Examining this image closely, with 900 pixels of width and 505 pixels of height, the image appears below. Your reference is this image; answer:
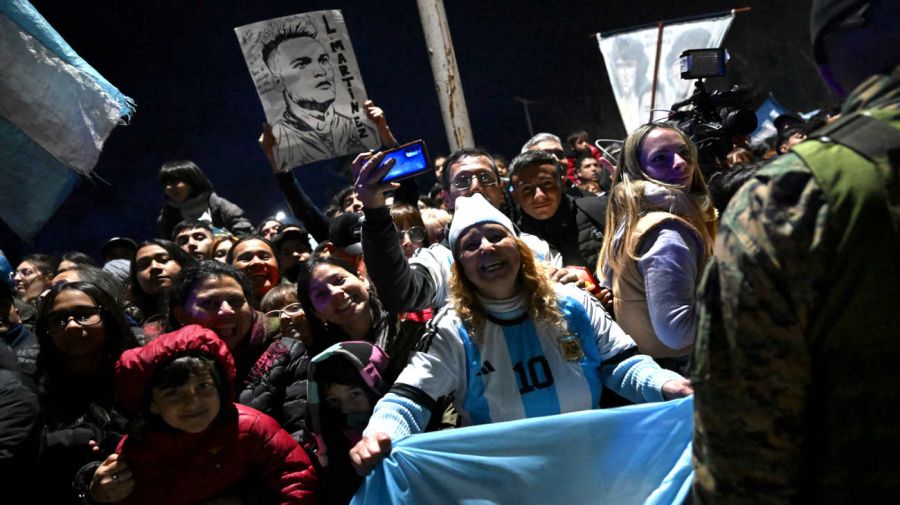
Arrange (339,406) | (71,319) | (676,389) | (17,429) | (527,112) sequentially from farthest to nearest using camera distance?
(527,112) < (71,319) < (17,429) < (339,406) < (676,389)

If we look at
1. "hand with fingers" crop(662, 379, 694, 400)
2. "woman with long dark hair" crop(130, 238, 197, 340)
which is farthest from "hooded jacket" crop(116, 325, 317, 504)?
"woman with long dark hair" crop(130, 238, 197, 340)

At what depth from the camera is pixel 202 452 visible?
289 cm

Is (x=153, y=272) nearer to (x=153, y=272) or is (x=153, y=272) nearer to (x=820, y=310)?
(x=153, y=272)

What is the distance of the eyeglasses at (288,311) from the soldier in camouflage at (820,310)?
3.13m

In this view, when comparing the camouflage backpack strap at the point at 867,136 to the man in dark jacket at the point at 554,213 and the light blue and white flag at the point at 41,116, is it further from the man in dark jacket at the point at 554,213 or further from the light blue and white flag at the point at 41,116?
the man in dark jacket at the point at 554,213

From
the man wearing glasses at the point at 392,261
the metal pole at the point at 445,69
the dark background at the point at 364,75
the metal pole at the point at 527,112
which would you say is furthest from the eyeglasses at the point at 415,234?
the metal pole at the point at 527,112

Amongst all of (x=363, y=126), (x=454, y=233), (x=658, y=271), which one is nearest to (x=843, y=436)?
(x=658, y=271)

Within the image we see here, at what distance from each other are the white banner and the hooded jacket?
5.07 metres

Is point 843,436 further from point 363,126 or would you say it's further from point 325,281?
point 363,126

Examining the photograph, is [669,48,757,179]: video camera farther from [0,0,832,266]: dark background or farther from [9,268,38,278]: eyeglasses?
[0,0,832,266]: dark background

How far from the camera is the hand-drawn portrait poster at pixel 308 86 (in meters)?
4.20

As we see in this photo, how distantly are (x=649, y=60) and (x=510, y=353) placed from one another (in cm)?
528

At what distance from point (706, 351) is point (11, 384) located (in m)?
2.98

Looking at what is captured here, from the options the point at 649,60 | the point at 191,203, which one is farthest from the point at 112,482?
the point at 649,60
